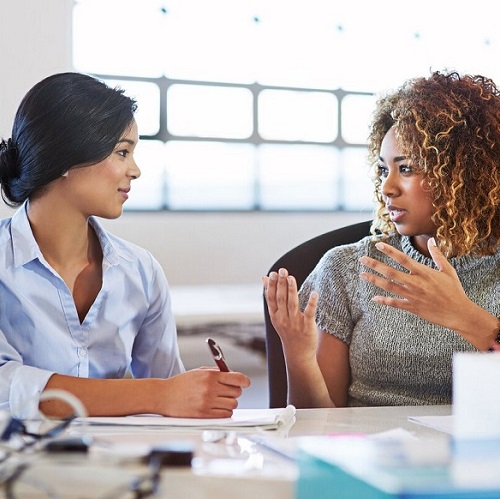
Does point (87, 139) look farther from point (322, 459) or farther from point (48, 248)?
point (322, 459)

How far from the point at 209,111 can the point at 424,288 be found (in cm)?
388

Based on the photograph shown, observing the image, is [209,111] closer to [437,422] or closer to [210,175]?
[210,175]

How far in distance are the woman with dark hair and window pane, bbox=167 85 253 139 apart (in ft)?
11.1

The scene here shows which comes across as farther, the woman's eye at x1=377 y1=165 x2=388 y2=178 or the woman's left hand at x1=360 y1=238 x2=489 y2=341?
the woman's eye at x1=377 y1=165 x2=388 y2=178

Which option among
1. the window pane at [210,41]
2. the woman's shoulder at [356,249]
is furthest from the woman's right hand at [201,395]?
the window pane at [210,41]

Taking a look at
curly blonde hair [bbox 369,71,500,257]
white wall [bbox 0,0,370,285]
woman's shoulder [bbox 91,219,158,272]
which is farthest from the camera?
white wall [bbox 0,0,370,285]

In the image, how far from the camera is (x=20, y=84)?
158 inches

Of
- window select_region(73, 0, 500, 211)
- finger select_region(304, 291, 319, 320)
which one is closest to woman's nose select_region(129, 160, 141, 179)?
finger select_region(304, 291, 319, 320)

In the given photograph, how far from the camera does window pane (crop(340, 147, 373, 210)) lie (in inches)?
217

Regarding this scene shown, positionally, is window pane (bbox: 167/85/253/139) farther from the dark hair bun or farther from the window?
the dark hair bun

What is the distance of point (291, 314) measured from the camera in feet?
4.97

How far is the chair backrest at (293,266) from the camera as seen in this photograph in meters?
1.84

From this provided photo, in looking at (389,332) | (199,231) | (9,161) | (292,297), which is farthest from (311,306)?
(199,231)

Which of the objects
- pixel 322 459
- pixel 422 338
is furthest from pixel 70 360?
pixel 322 459
